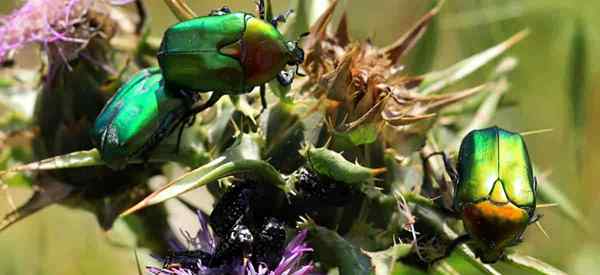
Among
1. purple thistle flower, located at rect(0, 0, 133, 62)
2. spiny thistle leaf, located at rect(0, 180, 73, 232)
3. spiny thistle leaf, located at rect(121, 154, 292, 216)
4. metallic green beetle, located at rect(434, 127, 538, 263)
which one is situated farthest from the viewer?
purple thistle flower, located at rect(0, 0, 133, 62)

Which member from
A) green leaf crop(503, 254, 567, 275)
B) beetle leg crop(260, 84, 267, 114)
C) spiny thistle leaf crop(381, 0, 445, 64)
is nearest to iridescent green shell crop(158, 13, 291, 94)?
beetle leg crop(260, 84, 267, 114)

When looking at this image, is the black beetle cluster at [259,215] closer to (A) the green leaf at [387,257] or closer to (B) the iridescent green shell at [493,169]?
(A) the green leaf at [387,257]

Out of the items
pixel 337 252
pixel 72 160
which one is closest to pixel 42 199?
pixel 72 160

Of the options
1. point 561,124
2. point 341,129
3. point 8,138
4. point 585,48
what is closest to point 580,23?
point 585,48

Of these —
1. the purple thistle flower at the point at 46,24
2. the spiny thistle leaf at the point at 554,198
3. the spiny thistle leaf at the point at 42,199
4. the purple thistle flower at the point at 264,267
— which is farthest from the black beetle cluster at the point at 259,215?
the spiny thistle leaf at the point at 554,198

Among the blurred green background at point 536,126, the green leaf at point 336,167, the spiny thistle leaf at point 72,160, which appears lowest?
the blurred green background at point 536,126

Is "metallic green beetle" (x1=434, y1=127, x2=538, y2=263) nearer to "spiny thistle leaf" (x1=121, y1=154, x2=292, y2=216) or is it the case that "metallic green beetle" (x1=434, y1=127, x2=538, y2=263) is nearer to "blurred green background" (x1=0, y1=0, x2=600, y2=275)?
"spiny thistle leaf" (x1=121, y1=154, x2=292, y2=216)

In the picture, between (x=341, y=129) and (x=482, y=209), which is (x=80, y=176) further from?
(x=482, y=209)

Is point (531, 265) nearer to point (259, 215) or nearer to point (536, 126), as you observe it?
point (259, 215)

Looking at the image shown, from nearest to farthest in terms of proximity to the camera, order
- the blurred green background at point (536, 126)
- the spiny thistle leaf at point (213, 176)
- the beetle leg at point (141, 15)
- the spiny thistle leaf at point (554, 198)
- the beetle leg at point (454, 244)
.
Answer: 1. the spiny thistle leaf at point (213, 176)
2. the beetle leg at point (454, 244)
3. the beetle leg at point (141, 15)
4. the spiny thistle leaf at point (554, 198)
5. the blurred green background at point (536, 126)
